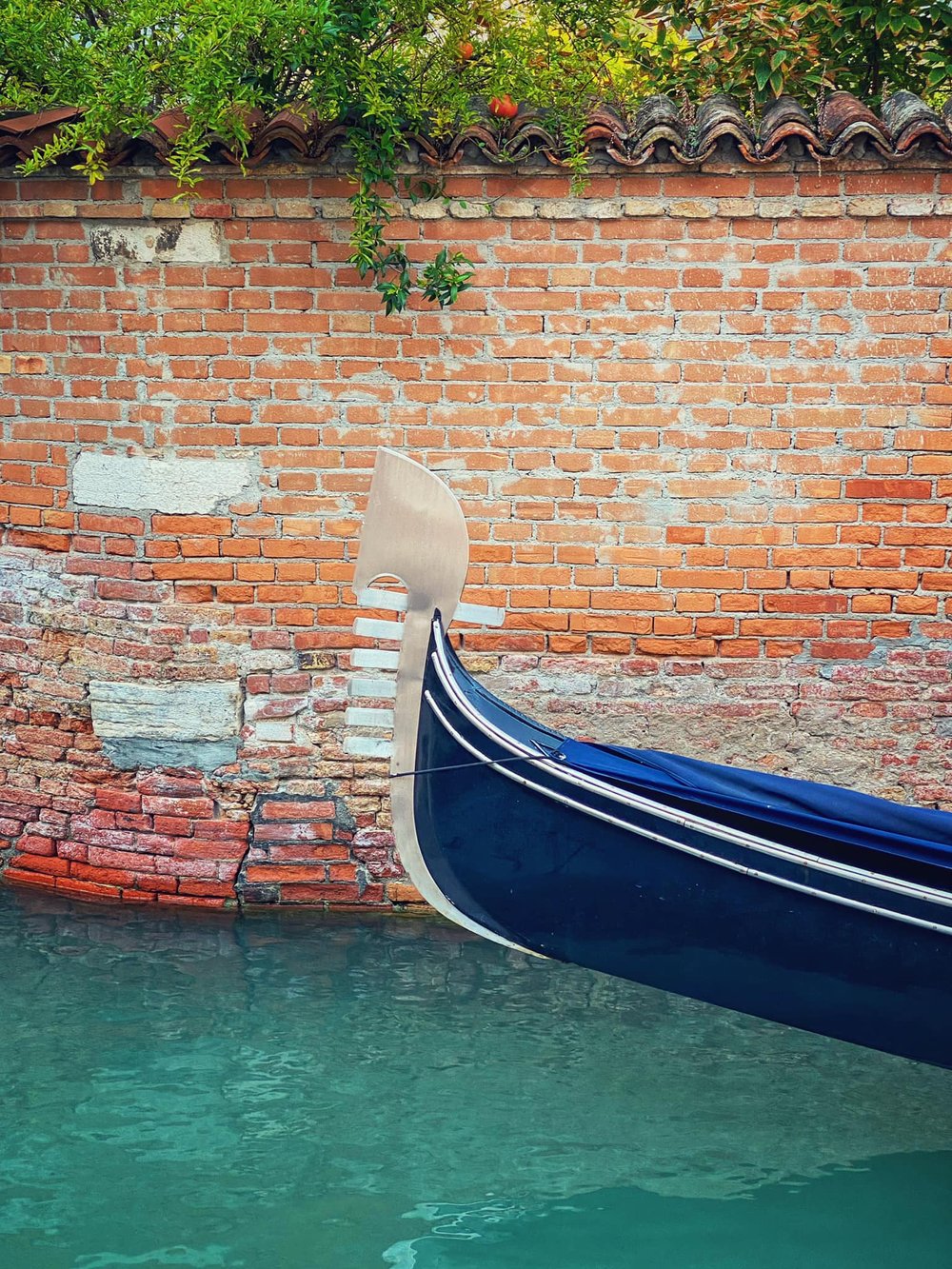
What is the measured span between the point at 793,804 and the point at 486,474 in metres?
1.48

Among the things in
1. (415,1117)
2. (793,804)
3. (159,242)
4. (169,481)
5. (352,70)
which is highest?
(352,70)

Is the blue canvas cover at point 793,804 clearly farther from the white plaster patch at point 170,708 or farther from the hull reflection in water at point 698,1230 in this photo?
the white plaster patch at point 170,708

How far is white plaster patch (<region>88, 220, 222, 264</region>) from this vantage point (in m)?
3.82

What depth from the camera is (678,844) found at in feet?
9.58

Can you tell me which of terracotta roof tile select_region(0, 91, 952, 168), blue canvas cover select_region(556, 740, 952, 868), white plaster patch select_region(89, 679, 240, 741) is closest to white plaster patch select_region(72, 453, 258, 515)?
white plaster patch select_region(89, 679, 240, 741)

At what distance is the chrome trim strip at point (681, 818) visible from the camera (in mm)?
2830

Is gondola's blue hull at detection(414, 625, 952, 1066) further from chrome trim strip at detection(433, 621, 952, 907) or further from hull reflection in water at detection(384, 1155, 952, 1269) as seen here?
hull reflection in water at detection(384, 1155, 952, 1269)

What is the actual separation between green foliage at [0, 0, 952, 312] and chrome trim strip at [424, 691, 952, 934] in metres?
1.45

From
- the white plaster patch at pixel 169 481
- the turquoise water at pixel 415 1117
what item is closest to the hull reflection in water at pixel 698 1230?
the turquoise water at pixel 415 1117

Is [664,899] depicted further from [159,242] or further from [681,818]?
[159,242]

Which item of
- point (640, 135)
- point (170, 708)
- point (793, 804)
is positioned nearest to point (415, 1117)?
point (793, 804)

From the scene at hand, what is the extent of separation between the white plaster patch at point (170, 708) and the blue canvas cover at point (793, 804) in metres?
1.41

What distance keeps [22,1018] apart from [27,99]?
8.69 feet

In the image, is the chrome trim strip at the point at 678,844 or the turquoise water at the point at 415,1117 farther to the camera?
the chrome trim strip at the point at 678,844
